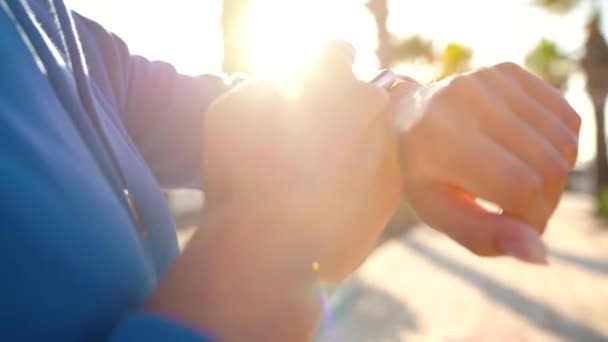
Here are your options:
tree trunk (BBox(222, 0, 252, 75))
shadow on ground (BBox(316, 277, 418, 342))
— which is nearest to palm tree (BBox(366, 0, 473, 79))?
shadow on ground (BBox(316, 277, 418, 342))

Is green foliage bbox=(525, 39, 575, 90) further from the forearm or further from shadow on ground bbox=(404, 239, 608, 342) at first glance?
the forearm

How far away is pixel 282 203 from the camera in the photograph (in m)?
0.46

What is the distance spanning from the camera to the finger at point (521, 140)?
526mm

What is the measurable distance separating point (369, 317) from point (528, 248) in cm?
519

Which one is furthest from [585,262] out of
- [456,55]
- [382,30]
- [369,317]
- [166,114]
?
[456,55]

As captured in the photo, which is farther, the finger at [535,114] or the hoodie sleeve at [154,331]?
the finger at [535,114]

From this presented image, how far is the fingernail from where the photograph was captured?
467 mm

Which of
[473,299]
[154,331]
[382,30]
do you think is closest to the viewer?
[154,331]

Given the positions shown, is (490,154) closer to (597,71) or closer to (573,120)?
(573,120)

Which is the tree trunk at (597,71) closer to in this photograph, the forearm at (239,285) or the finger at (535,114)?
the finger at (535,114)

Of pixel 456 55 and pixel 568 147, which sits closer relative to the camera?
pixel 568 147

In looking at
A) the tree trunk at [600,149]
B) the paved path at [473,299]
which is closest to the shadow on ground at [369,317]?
the paved path at [473,299]

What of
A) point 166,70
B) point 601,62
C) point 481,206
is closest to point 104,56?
point 166,70

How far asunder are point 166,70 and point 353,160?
485mm
